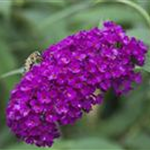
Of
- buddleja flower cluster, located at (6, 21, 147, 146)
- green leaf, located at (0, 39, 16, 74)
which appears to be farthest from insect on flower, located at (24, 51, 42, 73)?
green leaf, located at (0, 39, 16, 74)

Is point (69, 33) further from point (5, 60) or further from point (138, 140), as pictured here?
point (138, 140)

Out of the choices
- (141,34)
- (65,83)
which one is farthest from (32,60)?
(141,34)

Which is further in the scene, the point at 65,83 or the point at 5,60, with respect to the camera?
the point at 5,60

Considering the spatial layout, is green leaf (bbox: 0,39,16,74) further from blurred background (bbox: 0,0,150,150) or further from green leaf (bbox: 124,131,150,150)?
green leaf (bbox: 124,131,150,150)

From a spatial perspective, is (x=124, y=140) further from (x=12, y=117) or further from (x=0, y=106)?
(x=12, y=117)

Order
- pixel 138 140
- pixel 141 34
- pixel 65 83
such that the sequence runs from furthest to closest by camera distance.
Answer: pixel 138 140
pixel 141 34
pixel 65 83

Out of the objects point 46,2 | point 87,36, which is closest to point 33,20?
point 46,2
